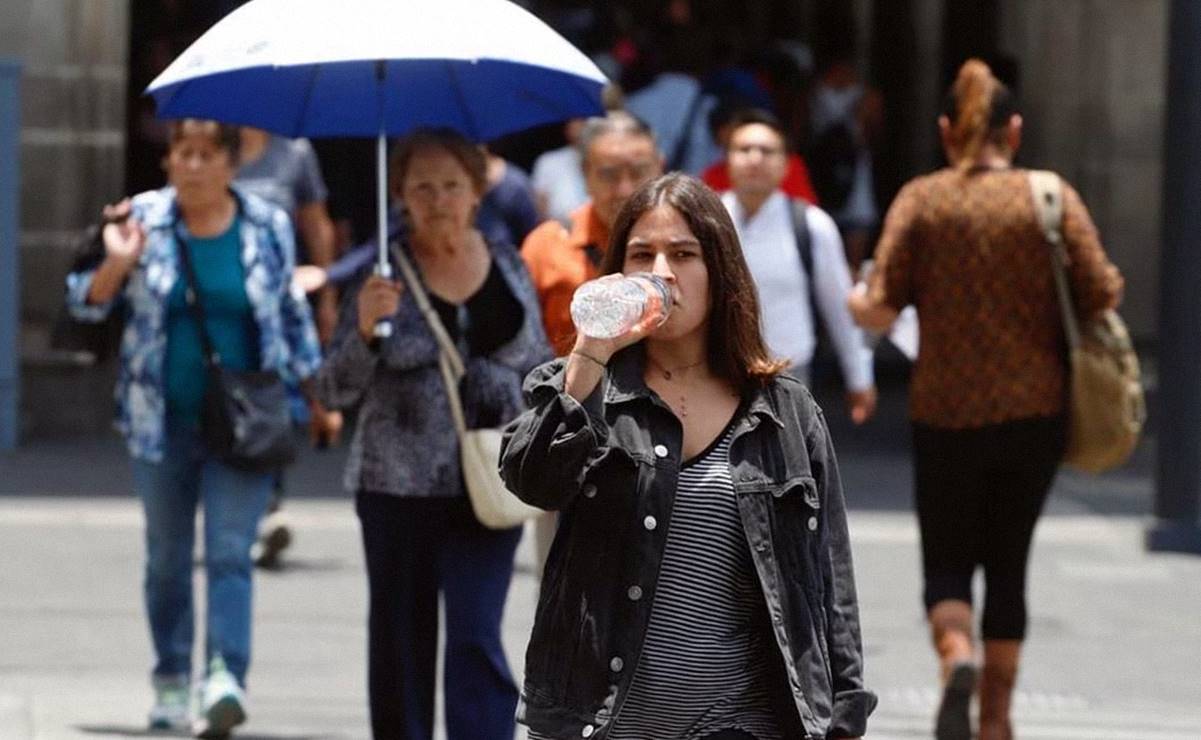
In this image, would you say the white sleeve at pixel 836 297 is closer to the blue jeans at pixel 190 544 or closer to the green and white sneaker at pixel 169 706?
the blue jeans at pixel 190 544

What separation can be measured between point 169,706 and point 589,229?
174cm

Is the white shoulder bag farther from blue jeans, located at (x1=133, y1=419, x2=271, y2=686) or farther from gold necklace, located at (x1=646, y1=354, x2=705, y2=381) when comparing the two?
gold necklace, located at (x1=646, y1=354, x2=705, y2=381)

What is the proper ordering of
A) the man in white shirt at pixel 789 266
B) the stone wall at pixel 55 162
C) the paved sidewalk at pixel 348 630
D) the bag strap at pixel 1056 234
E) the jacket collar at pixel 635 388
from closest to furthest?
the jacket collar at pixel 635 388 < the bag strap at pixel 1056 234 < the paved sidewalk at pixel 348 630 < the man in white shirt at pixel 789 266 < the stone wall at pixel 55 162

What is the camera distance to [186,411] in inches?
307

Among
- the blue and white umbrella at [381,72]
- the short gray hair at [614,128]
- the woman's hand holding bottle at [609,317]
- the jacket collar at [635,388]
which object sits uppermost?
the blue and white umbrella at [381,72]

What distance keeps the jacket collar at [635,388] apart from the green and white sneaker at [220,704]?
3149 millimetres

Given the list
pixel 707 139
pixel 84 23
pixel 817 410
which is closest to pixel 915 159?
pixel 707 139

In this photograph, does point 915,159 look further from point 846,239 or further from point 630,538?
point 630,538

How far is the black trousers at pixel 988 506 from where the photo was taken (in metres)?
7.57

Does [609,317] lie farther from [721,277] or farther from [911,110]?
[911,110]

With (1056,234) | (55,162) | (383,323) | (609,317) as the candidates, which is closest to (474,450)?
(383,323)

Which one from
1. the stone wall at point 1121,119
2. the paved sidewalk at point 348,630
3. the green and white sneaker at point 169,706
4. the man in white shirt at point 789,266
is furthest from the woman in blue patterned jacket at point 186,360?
the stone wall at point 1121,119

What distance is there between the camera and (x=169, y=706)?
7836 millimetres

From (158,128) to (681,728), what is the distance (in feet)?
35.7
